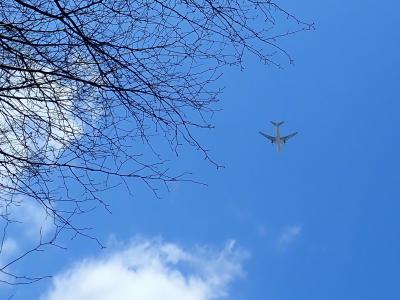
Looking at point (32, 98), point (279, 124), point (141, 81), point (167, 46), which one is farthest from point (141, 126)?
point (279, 124)

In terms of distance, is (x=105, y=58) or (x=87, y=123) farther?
(x=87, y=123)

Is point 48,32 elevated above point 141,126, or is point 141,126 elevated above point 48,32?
point 48,32

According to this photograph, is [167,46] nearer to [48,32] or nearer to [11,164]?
[48,32]

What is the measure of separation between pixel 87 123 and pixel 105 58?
466 mm

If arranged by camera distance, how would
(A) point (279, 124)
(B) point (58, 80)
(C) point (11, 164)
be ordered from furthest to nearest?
(A) point (279, 124) → (C) point (11, 164) → (B) point (58, 80)

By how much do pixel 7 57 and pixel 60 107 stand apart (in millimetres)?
433

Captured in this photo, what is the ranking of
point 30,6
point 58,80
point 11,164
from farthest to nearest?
point 11,164, point 58,80, point 30,6

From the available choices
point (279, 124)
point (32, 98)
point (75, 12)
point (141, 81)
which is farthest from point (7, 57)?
point (279, 124)

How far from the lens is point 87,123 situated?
3367 mm

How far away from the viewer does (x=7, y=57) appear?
10.9 ft

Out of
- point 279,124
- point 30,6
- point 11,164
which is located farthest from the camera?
point 279,124

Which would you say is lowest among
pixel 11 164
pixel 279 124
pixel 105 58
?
pixel 11 164

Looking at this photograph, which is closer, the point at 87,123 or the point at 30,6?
the point at 30,6

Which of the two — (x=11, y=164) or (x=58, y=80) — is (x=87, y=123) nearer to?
(x=58, y=80)
